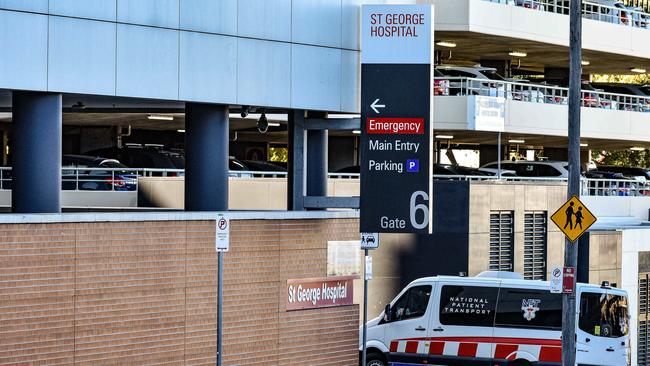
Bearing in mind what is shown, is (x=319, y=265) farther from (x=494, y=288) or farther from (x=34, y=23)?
(x=34, y=23)

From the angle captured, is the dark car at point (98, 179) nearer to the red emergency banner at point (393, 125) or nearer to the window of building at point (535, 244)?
the red emergency banner at point (393, 125)

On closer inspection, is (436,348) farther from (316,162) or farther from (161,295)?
(161,295)

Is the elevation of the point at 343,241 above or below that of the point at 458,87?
below

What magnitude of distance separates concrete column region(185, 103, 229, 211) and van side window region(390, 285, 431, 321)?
6.30m

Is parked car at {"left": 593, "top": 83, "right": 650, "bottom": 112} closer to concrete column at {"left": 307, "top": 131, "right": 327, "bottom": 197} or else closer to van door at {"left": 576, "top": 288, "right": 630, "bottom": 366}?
van door at {"left": 576, "top": 288, "right": 630, "bottom": 366}

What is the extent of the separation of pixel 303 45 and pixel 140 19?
343cm

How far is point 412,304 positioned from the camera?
2697 cm

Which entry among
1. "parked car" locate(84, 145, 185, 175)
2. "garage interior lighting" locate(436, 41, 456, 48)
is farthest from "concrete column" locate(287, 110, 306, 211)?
"garage interior lighting" locate(436, 41, 456, 48)

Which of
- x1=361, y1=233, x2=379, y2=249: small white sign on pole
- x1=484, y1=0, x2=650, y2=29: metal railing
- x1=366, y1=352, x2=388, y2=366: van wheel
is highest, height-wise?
x1=484, y1=0, x2=650, y2=29: metal railing

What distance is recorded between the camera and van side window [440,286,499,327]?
26.4m

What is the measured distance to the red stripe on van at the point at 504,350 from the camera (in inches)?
1029

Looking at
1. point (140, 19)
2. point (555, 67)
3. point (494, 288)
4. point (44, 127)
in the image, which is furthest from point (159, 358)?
point (555, 67)

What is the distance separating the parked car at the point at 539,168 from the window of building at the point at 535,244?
610cm

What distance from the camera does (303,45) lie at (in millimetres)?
22375
